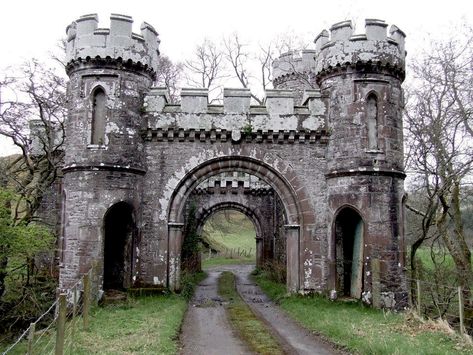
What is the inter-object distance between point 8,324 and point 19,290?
41.4 inches

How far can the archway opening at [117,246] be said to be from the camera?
44.7 ft

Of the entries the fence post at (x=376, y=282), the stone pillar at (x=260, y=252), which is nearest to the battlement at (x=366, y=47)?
the fence post at (x=376, y=282)

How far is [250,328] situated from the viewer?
10336mm

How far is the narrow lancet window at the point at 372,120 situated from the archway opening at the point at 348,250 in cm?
187

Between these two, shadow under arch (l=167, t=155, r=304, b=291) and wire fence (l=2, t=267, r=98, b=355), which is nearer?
wire fence (l=2, t=267, r=98, b=355)

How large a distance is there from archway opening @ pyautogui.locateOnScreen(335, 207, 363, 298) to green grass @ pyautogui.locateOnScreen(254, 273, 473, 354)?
93 cm

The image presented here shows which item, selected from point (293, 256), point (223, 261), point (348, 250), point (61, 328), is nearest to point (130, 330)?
point (61, 328)

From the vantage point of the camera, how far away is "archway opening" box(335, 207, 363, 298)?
13.4 meters

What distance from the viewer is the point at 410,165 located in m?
17.2

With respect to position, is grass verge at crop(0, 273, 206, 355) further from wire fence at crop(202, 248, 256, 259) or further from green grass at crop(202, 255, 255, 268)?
wire fence at crop(202, 248, 256, 259)

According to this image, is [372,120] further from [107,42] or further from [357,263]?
[107,42]

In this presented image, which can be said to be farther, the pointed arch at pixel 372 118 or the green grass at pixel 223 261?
the green grass at pixel 223 261

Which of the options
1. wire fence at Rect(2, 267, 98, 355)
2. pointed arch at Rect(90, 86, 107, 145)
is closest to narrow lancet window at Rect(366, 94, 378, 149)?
→ pointed arch at Rect(90, 86, 107, 145)

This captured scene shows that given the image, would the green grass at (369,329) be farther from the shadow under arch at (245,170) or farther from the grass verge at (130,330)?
the grass verge at (130,330)
